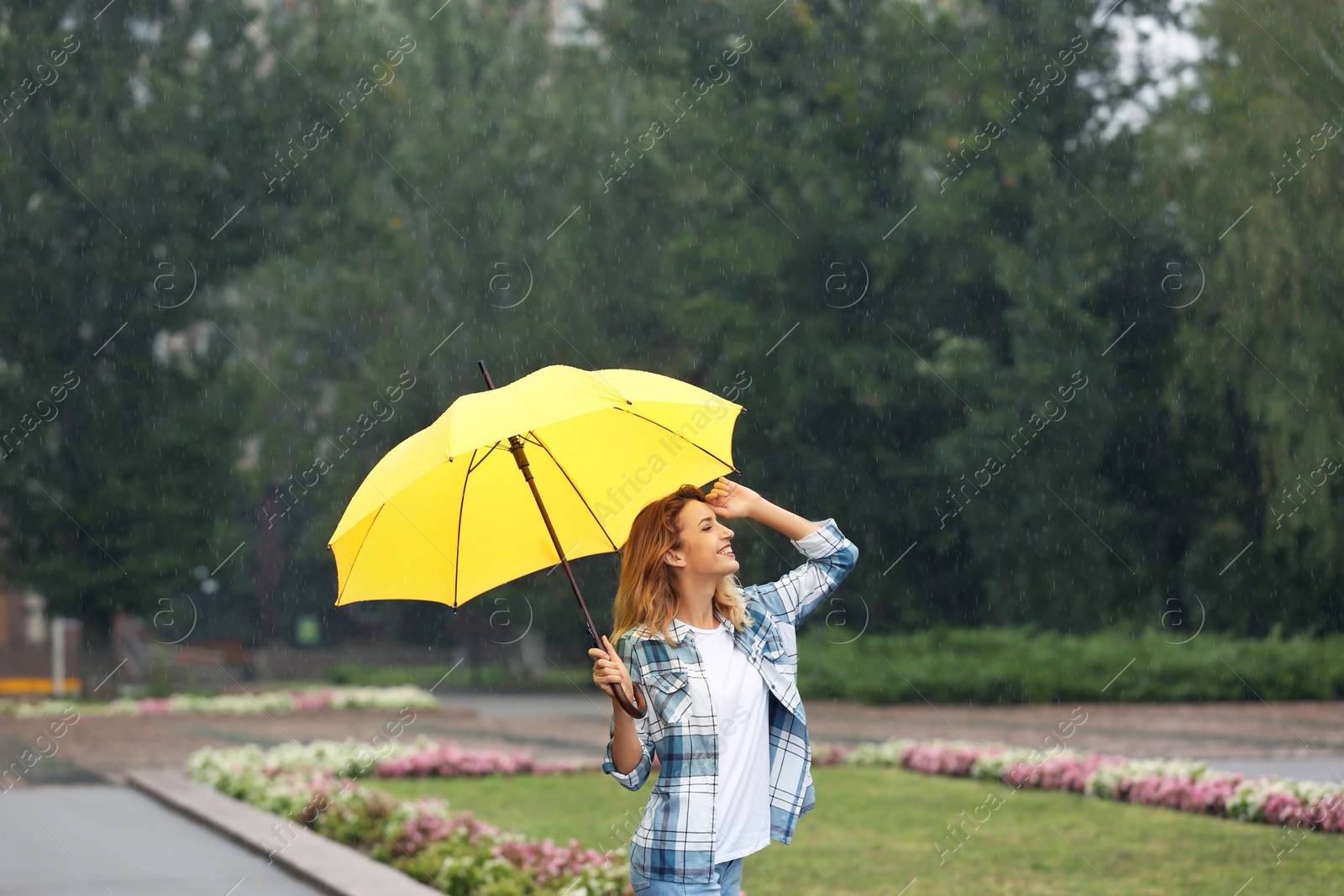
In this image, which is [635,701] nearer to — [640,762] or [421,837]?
[640,762]

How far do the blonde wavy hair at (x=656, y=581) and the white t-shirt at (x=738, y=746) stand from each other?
0.09 meters

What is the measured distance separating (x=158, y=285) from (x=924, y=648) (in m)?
16.0

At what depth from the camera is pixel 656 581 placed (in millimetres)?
4098

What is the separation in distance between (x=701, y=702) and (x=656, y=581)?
1.11 ft

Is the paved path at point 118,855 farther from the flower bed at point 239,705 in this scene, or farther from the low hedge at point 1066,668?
the low hedge at point 1066,668

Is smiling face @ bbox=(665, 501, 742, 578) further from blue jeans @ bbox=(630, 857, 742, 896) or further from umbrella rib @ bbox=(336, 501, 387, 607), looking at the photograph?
umbrella rib @ bbox=(336, 501, 387, 607)

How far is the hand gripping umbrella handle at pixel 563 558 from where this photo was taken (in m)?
3.88

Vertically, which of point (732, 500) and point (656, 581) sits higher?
point (732, 500)

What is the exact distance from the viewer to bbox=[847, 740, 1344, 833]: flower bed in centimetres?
1060

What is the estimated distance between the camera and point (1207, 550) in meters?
25.6

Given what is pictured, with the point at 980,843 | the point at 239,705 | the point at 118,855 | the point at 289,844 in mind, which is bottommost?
the point at 980,843

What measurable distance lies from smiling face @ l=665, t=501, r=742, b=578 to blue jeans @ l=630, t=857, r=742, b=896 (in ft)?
2.37

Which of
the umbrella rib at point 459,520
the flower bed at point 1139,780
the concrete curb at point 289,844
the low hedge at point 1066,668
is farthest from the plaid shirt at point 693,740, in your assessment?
the low hedge at point 1066,668

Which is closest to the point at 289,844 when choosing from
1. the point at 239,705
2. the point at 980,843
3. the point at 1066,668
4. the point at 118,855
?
the point at 118,855
